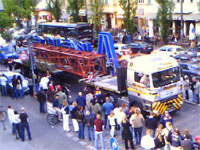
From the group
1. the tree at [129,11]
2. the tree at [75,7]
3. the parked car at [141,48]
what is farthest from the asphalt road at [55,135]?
the tree at [75,7]

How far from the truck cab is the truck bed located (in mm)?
1282

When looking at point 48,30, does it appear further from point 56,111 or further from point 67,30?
point 56,111

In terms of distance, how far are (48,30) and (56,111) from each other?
2821 centimetres

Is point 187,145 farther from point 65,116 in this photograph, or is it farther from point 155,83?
point 65,116

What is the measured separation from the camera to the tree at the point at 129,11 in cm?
3803

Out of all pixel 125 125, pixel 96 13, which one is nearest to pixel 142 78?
pixel 125 125

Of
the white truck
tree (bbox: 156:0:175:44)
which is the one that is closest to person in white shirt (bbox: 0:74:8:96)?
the white truck

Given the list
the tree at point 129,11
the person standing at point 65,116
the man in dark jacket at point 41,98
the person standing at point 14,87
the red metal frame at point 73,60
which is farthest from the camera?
the tree at point 129,11

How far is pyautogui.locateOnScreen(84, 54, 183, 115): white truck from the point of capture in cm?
1577

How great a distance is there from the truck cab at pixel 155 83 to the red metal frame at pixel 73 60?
4098 millimetres

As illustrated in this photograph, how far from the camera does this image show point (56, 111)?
55.4 ft

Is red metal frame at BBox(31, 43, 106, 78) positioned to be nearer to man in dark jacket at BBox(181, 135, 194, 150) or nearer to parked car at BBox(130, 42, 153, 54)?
parked car at BBox(130, 42, 153, 54)

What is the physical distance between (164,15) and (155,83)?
20.6m

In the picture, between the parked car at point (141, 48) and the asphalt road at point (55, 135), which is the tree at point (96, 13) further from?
the asphalt road at point (55, 135)
